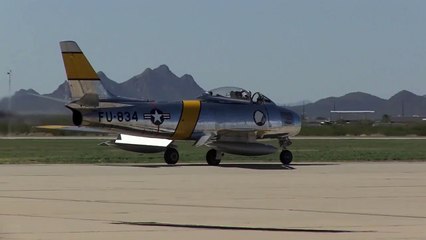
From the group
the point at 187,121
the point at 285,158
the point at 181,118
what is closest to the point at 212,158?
the point at 187,121

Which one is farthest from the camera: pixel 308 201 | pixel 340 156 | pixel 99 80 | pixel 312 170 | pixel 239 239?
pixel 340 156

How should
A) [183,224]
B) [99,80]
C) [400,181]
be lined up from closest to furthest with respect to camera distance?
[183,224]
[400,181]
[99,80]

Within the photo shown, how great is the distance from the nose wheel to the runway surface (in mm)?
5516

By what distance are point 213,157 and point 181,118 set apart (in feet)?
6.29

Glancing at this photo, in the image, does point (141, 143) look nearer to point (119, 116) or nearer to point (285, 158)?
point (119, 116)

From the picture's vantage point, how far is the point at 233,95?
37.8 m

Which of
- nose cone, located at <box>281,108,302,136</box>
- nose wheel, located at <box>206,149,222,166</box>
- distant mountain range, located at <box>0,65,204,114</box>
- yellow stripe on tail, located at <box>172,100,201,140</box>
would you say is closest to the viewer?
distant mountain range, located at <box>0,65,204,114</box>

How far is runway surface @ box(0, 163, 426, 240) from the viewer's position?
587 inches

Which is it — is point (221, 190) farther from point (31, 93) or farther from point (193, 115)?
point (193, 115)

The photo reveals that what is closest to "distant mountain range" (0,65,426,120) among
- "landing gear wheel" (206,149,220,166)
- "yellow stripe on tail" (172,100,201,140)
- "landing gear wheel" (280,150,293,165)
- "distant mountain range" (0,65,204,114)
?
"distant mountain range" (0,65,204,114)

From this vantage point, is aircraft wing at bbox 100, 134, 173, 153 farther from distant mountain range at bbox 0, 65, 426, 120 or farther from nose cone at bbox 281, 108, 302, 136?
nose cone at bbox 281, 108, 302, 136

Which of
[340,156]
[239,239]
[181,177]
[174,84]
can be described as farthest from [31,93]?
[174,84]

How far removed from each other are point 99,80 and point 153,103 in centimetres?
236

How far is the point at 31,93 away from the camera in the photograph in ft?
76.0
